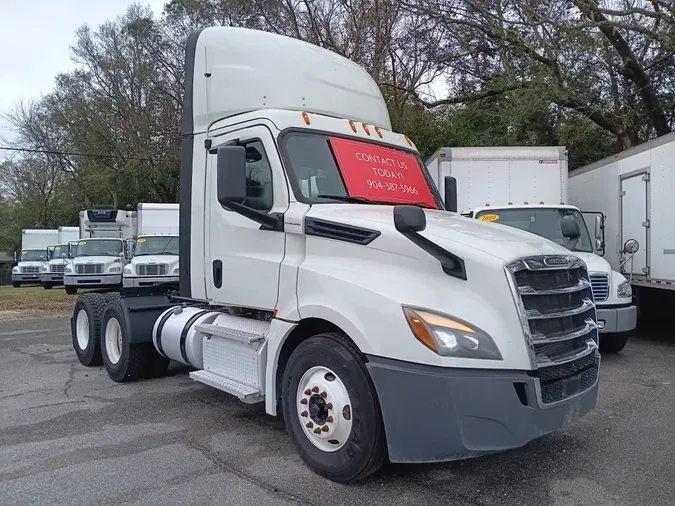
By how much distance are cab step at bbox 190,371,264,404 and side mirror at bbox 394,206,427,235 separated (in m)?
1.93

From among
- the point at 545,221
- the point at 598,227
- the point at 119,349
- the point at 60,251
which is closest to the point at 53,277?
the point at 60,251

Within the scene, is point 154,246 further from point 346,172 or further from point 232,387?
point 346,172

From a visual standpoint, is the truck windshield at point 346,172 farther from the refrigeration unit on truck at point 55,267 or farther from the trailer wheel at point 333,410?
the refrigeration unit on truck at point 55,267

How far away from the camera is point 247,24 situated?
2305 cm

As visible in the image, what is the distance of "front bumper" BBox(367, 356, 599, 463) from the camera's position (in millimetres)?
3496

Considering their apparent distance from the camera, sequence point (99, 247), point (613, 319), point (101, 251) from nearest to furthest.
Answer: point (613, 319), point (101, 251), point (99, 247)

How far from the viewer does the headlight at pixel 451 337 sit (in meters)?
3.53

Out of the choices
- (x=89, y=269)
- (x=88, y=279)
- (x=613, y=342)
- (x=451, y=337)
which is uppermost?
(x=89, y=269)

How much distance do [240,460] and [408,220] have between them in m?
2.35

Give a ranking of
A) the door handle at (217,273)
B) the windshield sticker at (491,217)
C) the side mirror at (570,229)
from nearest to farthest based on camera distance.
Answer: the door handle at (217,273) < the side mirror at (570,229) < the windshield sticker at (491,217)

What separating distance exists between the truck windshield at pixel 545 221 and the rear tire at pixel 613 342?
1300 mm

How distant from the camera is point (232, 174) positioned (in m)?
4.48

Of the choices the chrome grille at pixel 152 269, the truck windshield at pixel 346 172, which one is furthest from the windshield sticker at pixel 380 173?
the chrome grille at pixel 152 269

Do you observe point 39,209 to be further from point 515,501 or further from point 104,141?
point 515,501
